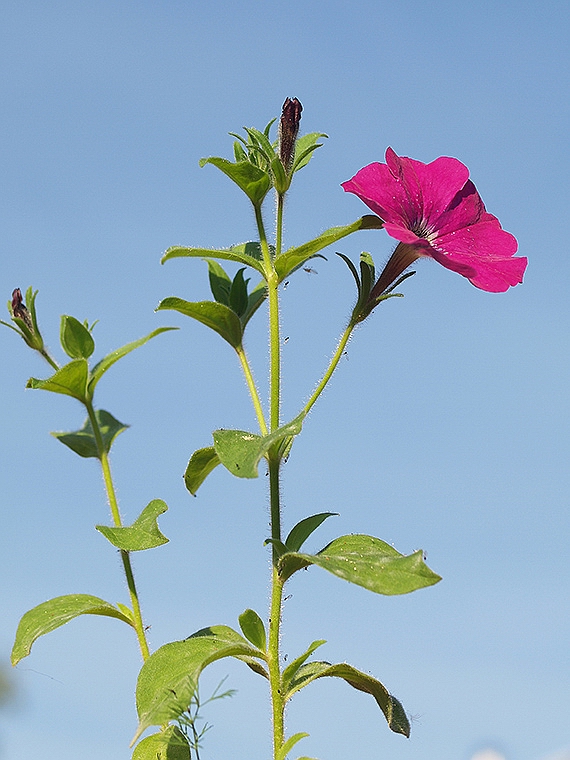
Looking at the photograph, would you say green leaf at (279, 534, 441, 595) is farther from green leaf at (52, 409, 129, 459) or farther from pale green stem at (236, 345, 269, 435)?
green leaf at (52, 409, 129, 459)

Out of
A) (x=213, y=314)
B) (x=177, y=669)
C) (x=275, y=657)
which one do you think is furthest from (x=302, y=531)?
(x=213, y=314)

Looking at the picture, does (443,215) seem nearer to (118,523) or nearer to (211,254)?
(211,254)

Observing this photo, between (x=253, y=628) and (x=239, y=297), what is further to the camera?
(x=239, y=297)

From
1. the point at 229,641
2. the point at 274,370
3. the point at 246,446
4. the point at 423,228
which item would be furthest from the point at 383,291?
the point at 229,641

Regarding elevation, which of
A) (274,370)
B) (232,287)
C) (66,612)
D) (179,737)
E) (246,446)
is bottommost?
(179,737)

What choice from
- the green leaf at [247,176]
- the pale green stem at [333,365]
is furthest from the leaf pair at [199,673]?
the green leaf at [247,176]

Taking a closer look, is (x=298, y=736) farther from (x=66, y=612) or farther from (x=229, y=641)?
(x=66, y=612)

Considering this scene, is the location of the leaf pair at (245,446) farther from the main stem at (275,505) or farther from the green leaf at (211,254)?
the green leaf at (211,254)

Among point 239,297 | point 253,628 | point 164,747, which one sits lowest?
point 164,747
